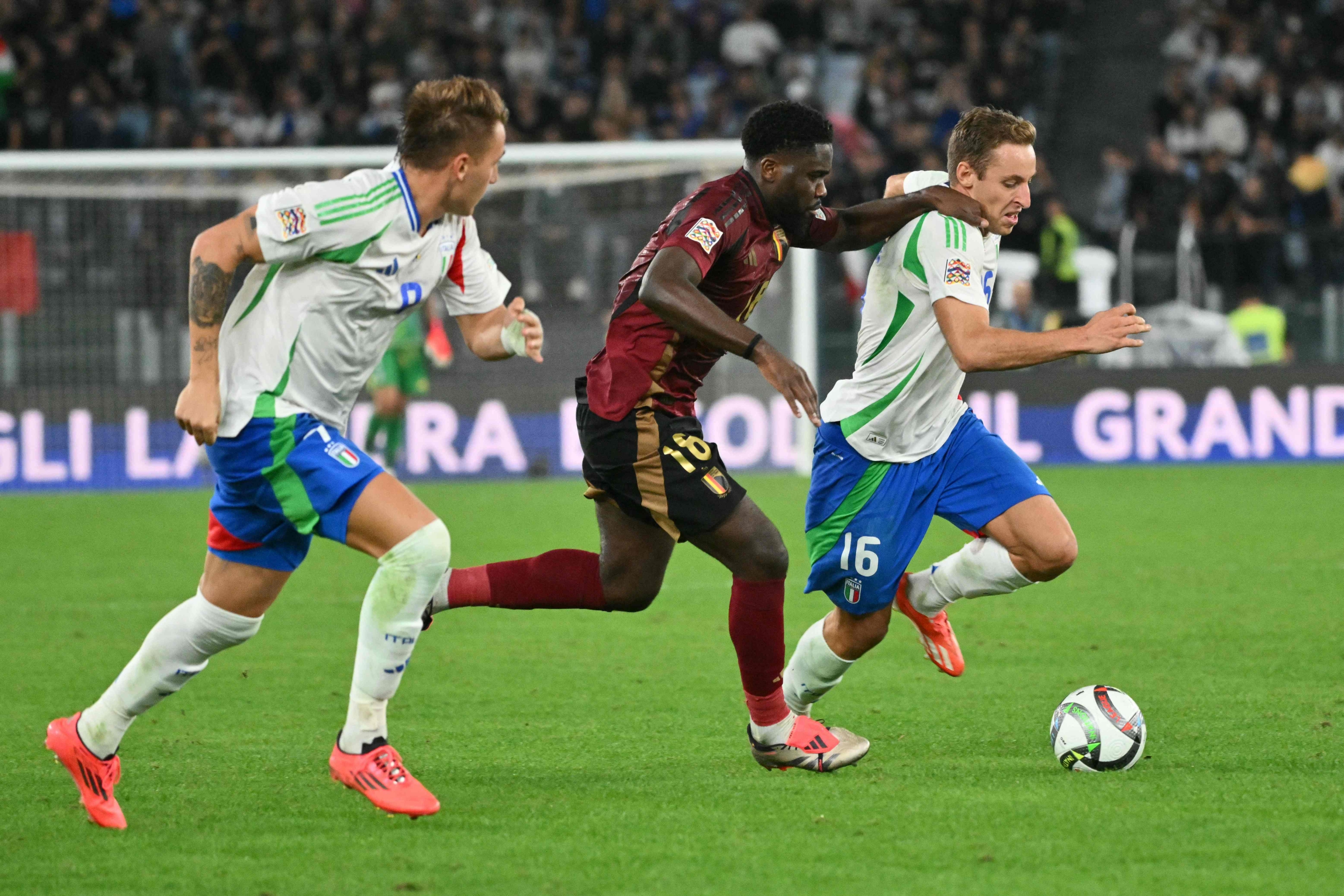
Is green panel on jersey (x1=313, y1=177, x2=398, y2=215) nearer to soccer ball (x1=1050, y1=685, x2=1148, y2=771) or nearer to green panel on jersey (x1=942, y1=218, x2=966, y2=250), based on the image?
green panel on jersey (x1=942, y1=218, x2=966, y2=250)

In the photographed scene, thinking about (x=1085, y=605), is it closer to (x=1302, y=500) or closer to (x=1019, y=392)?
(x=1302, y=500)

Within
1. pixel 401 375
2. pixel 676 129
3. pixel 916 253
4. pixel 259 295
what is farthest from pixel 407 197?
pixel 676 129

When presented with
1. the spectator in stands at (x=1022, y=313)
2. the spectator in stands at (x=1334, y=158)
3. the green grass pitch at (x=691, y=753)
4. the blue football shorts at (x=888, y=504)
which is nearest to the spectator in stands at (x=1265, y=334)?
the spectator in stands at (x=1022, y=313)

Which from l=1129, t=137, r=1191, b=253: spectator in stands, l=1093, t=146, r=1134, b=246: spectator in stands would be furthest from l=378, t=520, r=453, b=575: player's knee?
l=1129, t=137, r=1191, b=253: spectator in stands

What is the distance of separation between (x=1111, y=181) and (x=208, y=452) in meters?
16.3

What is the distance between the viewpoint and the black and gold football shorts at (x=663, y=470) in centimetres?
475

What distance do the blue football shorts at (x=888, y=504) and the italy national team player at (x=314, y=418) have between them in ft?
4.75

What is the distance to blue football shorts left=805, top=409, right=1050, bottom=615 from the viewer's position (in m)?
5.23

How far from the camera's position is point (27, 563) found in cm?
1011

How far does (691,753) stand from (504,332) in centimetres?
144

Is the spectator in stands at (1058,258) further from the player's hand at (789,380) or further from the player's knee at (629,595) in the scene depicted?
the player's hand at (789,380)

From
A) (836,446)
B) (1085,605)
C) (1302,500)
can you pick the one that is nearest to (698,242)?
(836,446)

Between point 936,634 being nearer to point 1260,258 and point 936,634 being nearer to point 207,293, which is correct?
point 207,293

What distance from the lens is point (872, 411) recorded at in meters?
5.36
